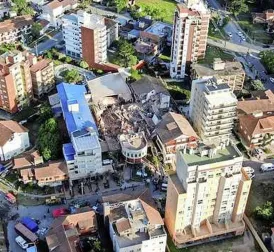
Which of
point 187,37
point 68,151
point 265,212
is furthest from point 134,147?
point 187,37

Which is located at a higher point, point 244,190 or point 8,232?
point 244,190

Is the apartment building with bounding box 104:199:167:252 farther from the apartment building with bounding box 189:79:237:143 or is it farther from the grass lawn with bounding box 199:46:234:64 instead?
the grass lawn with bounding box 199:46:234:64

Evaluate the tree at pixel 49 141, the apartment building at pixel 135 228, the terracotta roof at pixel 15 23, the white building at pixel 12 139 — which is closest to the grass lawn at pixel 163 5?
the terracotta roof at pixel 15 23

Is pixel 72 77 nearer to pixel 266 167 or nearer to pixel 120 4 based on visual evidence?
pixel 120 4

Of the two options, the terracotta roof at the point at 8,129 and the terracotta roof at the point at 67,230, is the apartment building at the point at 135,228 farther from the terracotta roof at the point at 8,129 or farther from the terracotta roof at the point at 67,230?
the terracotta roof at the point at 8,129

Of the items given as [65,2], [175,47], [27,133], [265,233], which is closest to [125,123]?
[27,133]

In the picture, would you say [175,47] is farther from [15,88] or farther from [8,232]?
[8,232]
